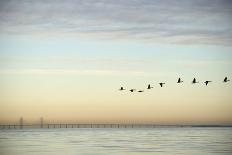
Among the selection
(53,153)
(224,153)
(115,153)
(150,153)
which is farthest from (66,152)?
(224,153)

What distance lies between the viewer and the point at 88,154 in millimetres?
22375

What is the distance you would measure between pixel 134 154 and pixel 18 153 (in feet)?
17.8

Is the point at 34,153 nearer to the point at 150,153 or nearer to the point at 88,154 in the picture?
the point at 88,154

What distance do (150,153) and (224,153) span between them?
3.40 metres

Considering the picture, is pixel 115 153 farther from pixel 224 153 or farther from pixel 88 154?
pixel 224 153

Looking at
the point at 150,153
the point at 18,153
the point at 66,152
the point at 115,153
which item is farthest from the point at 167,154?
the point at 18,153

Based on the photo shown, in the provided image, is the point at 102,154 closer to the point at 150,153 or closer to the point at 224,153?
the point at 150,153

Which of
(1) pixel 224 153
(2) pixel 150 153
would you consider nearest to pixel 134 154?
(2) pixel 150 153

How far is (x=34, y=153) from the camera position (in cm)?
2280

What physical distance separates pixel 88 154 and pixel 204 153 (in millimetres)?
5407

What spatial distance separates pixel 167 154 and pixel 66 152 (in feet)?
15.7

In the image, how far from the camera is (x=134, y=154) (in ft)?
72.7

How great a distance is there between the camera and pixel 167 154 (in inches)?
886

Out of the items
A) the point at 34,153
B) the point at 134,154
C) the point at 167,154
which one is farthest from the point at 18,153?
the point at 167,154
